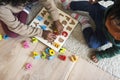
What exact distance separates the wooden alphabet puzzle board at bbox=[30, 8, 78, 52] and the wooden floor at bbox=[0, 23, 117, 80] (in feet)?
0.23

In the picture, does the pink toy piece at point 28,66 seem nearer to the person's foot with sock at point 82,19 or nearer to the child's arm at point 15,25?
the child's arm at point 15,25

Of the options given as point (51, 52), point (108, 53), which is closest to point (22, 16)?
point (51, 52)

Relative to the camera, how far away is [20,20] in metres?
1.18

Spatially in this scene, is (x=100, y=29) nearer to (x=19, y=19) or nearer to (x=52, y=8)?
(x=52, y=8)

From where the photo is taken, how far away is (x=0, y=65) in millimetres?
1146

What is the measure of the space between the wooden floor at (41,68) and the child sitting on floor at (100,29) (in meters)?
0.08

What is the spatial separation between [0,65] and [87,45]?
1.61 ft

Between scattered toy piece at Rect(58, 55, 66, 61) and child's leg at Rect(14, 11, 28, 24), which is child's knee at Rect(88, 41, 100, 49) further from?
child's leg at Rect(14, 11, 28, 24)

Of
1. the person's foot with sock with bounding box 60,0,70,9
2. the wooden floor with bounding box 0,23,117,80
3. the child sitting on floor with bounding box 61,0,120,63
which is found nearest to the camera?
the child sitting on floor with bounding box 61,0,120,63

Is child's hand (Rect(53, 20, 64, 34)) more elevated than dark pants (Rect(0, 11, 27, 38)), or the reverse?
dark pants (Rect(0, 11, 27, 38))

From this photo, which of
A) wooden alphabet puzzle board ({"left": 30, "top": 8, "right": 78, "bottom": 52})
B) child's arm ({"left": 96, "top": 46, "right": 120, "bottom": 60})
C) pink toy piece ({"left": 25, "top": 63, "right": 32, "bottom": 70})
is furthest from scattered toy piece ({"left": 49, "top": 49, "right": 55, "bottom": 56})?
child's arm ({"left": 96, "top": 46, "right": 120, "bottom": 60})

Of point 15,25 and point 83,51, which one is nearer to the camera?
point 15,25

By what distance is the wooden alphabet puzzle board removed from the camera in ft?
3.89

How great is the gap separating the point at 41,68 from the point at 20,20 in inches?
11.5
